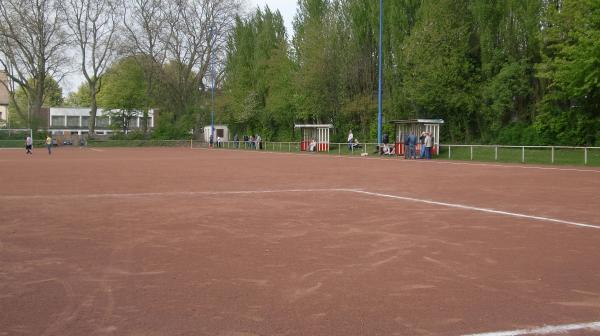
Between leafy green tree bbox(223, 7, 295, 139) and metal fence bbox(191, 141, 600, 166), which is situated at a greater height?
leafy green tree bbox(223, 7, 295, 139)

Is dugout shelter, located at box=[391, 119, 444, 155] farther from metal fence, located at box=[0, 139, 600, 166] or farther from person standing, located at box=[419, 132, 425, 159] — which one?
person standing, located at box=[419, 132, 425, 159]

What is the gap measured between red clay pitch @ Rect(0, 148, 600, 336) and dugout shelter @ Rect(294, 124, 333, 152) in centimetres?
3168

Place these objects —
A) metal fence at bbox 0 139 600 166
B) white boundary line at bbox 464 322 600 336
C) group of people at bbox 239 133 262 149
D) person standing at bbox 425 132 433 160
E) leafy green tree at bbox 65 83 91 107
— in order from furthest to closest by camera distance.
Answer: leafy green tree at bbox 65 83 91 107, group of people at bbox 239 133 262 149, person standing at bbox 425 132 433 160, metal fence at bbox 0 139 600 166, white boundary line at bbox 464 322 600 336

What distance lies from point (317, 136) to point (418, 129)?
40.3 feet

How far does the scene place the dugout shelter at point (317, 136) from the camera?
4419cm

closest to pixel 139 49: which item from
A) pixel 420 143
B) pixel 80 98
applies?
pixel 420 143

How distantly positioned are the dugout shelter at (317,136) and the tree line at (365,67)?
3107 mm

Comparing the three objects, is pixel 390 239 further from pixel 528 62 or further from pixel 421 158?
pixel 528 62

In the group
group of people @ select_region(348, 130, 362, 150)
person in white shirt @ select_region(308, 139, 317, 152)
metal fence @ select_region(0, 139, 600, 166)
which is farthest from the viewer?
person in white shirt @ select_region(308, 139, 317, 152)

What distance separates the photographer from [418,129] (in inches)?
1356

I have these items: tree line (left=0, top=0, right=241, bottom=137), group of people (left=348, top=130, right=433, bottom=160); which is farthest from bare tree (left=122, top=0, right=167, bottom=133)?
group of people (left=348, top=130, right=433, bottom=160)

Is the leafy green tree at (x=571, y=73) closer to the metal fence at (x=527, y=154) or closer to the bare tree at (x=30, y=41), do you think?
the metal fence at (x=527, y=154)

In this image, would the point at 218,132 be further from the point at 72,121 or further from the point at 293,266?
the point at 293,266

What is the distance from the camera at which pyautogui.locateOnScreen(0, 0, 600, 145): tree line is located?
31.1m
